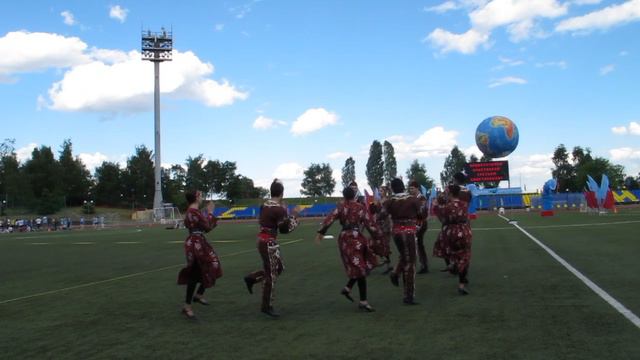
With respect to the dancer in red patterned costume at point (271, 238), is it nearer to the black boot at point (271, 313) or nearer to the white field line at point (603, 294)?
the black boot at point (271, 313)

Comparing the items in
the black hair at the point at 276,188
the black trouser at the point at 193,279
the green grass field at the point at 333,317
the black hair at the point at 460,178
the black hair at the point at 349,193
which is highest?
the black hair at the point at 460,178

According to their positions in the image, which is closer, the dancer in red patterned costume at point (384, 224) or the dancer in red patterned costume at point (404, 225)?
the dancer in red patterned costume at point (404, 225)

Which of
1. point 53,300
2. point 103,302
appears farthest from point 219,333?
point 53,300

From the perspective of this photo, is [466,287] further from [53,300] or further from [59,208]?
[59,208]

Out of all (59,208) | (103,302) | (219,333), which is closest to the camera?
(219,333)

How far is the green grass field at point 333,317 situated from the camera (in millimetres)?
6043

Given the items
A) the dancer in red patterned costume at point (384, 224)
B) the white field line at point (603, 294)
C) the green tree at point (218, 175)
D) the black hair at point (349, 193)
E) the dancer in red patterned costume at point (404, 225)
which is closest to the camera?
the white field line at point (603, 294)

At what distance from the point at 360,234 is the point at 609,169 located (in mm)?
110083

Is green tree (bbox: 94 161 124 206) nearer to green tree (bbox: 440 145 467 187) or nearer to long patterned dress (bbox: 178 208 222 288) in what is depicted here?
green tree (bbox: 440 145 467 187)

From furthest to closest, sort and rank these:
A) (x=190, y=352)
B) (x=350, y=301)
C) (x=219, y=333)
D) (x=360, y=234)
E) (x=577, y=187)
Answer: (x=577, y=187), (x=350, y=301), (x=360, y=234), (x=219, y=333), (x=190, y=352)

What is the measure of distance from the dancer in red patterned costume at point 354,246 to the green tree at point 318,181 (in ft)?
427

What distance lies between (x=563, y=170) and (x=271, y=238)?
118 metres

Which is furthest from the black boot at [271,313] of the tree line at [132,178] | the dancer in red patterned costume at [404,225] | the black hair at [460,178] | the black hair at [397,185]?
the tree line at [132,178]

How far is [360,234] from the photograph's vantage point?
841 cm
